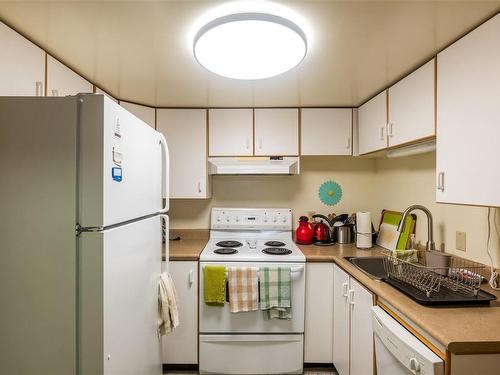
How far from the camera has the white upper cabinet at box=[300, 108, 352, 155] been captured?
2.40m

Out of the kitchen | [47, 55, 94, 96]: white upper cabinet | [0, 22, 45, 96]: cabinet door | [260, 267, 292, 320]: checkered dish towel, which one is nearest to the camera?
the kitchen

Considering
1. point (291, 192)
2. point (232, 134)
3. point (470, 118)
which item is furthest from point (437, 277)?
point (232, 134)

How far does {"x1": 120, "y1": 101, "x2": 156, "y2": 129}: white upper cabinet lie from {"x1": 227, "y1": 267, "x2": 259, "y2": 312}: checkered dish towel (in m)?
1.44

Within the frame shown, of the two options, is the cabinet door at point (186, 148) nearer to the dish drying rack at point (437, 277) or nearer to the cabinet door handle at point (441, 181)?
the dish drying rack at point (437, 277)

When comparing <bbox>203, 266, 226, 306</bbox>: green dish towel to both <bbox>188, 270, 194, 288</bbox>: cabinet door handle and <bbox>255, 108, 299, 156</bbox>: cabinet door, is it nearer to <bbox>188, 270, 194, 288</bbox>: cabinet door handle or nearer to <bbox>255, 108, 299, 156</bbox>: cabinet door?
<bbox>188, 270, 194, 288</bbox>: cabinet door handle

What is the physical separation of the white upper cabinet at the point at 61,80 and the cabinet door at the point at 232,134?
102 centimetres

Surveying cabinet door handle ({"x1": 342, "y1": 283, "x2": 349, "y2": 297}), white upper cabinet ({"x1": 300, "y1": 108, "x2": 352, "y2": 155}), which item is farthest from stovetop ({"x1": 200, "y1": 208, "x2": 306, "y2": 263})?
cabinet door handle ({"x1": 342, "y1": 283, "x2": 349, "y2": 297})

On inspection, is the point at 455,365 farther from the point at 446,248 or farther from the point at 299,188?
the point at 299,188

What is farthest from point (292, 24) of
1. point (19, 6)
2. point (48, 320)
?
point (48, 320)

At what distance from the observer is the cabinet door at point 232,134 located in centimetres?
239

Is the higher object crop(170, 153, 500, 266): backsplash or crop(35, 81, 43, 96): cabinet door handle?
crop(35, 81, 43, 96): cabinet door handle

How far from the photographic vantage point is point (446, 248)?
5.98 ft

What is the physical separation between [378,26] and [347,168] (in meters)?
1.67

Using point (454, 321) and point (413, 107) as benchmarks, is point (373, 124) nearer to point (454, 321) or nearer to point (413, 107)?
point (413, 107)
